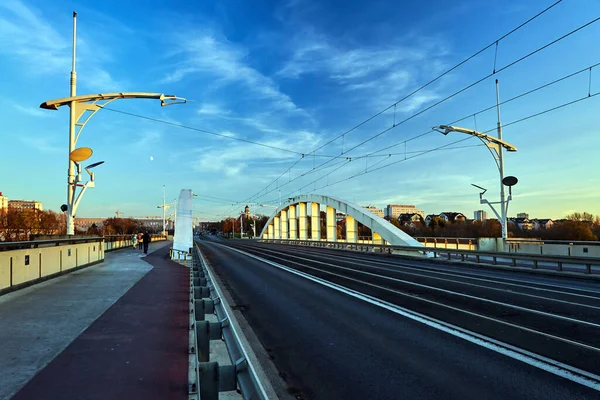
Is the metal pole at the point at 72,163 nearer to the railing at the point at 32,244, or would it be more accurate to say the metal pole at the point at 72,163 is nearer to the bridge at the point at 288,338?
the railing at the point at 32,244

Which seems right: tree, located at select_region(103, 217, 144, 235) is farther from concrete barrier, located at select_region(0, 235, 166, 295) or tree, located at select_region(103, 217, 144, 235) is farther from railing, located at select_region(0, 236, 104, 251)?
railing, located at select_region(0, 236, 104, 251)

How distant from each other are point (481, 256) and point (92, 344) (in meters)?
24.5

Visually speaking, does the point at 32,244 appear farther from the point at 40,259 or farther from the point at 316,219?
the point at 316,219

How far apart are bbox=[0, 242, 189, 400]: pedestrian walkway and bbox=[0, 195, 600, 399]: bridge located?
2cm

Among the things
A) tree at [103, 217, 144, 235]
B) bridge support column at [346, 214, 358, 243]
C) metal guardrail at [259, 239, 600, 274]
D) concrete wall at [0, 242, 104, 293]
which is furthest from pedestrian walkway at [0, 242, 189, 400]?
tree at [103, 217, 144, 235]

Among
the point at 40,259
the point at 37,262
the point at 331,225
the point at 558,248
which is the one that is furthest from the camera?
the point at 331,225

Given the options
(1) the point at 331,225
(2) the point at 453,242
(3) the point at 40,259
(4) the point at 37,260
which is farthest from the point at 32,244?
(1) the point at 331,225

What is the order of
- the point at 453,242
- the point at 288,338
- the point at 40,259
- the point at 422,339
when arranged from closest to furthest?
the point at 422,339, the point at 288,338, the point at 40,259, the point at 453,242

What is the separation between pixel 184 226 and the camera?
91.9ft

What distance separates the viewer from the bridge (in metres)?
4.15

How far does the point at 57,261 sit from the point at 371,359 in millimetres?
12016

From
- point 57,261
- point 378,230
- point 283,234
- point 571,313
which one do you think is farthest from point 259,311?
point 283,234

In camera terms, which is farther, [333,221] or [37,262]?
[333,221]

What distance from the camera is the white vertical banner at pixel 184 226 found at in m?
25.5
